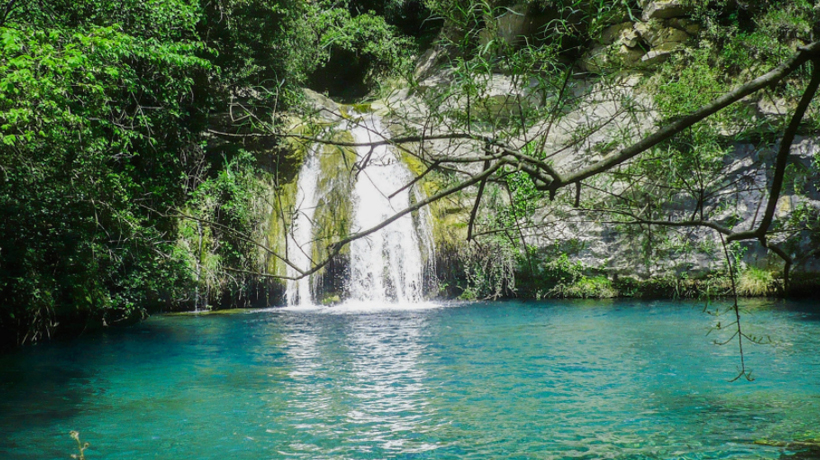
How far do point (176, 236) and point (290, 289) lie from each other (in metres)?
4.61

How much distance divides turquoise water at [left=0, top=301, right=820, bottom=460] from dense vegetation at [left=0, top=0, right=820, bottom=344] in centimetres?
169

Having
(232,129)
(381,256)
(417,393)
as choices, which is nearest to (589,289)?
(381,256)

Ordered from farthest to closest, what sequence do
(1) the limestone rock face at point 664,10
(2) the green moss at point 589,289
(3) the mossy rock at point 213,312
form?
1. (1) the limestone rock face at point 664,10
2. (2) the green moss at point 589,289
3. (3) the mossy rock at point 213,312

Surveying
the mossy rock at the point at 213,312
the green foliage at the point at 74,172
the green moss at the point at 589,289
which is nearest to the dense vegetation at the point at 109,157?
the green foliage at the point at 74,172

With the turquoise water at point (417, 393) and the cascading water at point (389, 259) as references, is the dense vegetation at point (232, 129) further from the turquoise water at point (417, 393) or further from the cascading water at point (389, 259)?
the turquoise water at point (417, 393)

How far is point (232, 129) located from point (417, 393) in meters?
14.4

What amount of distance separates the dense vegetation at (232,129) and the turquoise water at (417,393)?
169 cm

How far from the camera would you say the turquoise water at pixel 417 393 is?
565 cm

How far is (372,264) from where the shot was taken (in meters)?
18.2

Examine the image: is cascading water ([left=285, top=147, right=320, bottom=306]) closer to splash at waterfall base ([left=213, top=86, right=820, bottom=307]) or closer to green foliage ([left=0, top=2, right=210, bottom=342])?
splash at waterfall base ([left=213, top=86, right=820, bottom=307])

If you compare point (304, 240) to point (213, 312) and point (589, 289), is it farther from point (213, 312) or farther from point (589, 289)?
point (589, 289)

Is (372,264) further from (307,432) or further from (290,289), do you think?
(307,432)

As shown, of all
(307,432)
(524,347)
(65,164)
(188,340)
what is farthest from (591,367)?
(65,164)

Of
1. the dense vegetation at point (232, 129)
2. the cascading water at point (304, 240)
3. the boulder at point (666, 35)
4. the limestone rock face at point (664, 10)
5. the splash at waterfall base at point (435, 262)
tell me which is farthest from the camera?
the limestone rock face at point (664, 10)
